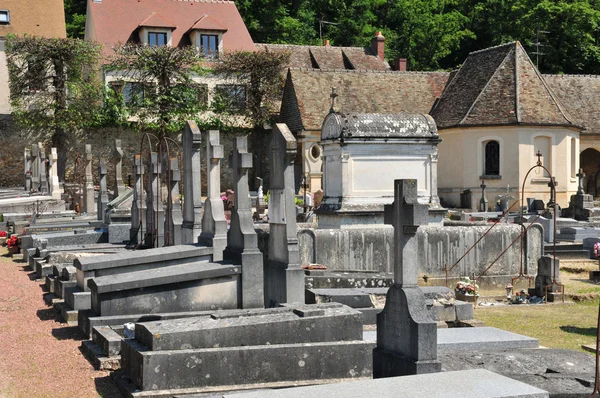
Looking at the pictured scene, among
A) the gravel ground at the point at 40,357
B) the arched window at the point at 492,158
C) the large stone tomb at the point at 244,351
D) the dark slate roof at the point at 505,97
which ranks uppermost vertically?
the dark slate roof at the point at 505,97

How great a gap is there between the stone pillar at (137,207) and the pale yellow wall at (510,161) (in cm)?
1957

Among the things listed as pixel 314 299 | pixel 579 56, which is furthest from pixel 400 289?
pixel 579 56

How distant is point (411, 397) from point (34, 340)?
233 inches

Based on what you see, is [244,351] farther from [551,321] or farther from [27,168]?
[27,168]

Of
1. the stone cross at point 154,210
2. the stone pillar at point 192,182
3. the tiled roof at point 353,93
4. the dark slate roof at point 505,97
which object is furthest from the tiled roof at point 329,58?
the stone pillar at point 192,182

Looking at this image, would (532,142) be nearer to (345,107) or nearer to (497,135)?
(497,135)

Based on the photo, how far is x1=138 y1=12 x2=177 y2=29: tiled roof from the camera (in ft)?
141

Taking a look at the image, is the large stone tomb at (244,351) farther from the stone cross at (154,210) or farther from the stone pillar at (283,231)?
the stone cross at (154,210)

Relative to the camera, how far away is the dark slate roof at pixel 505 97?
3506 cm

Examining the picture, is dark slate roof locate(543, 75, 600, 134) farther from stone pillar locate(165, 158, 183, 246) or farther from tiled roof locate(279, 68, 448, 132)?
stone pillar locate(165, 158, 183, 246)

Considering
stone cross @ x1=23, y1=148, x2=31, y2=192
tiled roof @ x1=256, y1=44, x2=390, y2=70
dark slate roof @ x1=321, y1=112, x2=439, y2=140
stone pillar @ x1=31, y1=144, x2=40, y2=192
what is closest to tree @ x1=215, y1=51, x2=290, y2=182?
tiled roof @ x1=256, y1=44, x2=390, y2=70

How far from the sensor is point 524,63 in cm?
3647

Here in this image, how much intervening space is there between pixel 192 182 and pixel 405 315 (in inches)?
249

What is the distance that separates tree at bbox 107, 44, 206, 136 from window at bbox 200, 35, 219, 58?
1395 mm
